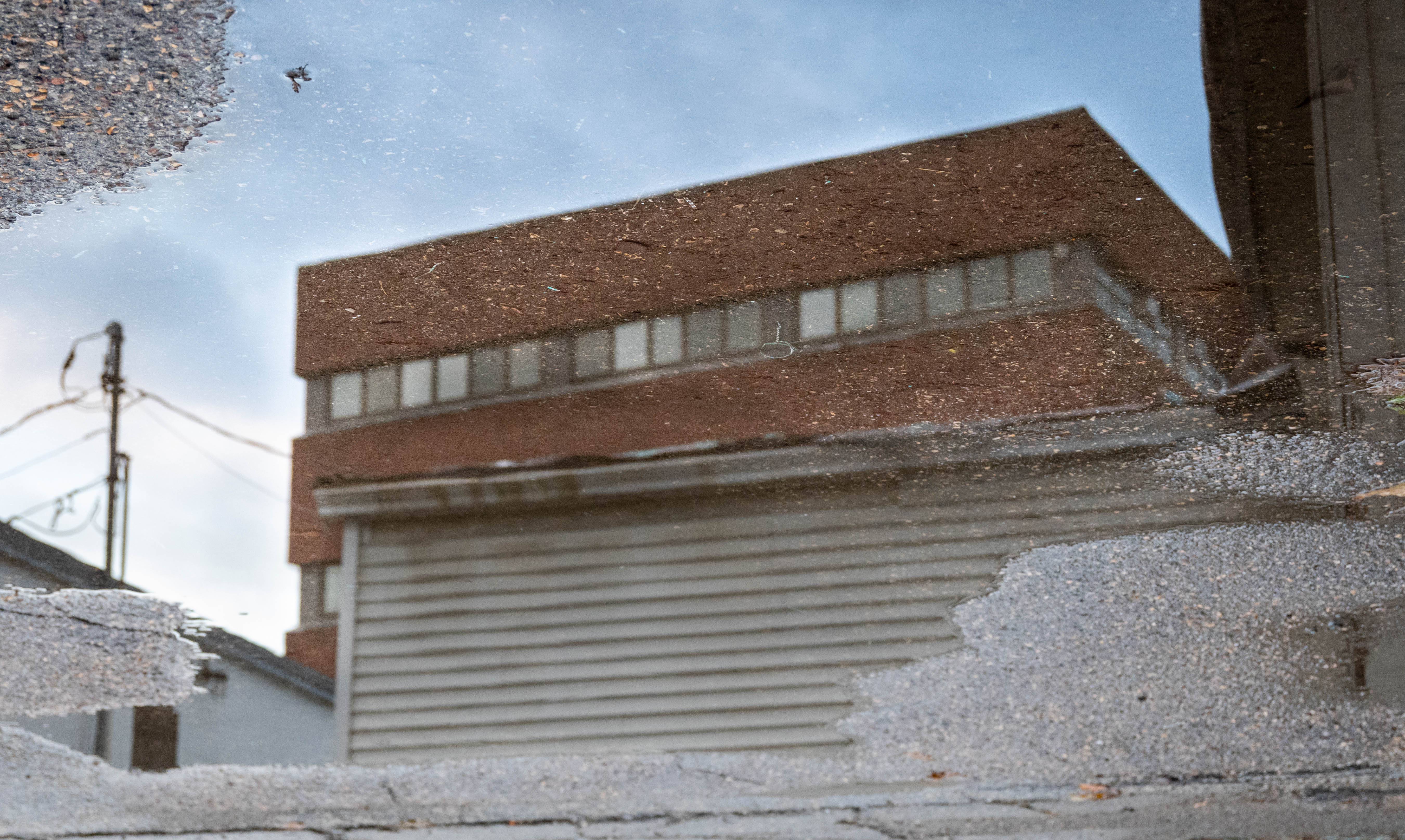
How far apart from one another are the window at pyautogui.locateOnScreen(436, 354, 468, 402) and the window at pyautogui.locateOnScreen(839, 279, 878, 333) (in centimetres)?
178

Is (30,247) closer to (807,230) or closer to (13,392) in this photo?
(13,392)

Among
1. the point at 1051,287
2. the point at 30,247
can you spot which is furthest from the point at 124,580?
the point at 1051,287

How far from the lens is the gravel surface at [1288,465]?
124 inches

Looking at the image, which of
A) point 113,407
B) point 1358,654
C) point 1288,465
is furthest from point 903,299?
point 113,407

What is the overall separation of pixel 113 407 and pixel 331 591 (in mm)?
1346

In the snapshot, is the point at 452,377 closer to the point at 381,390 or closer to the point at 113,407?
the point at 381,390

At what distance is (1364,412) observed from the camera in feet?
10.8

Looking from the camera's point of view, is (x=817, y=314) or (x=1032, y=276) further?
(x=1032, y=276)

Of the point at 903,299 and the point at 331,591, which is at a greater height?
the point at 903,299

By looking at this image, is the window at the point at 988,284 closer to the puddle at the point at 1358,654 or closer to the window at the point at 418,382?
the puddle at the point at 1358,654

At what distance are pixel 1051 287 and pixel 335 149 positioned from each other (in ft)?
10.9

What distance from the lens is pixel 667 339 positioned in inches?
158

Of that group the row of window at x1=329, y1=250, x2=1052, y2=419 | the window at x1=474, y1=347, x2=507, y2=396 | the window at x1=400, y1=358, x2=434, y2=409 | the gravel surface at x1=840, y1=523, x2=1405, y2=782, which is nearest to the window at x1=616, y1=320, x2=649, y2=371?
the row of window at x1=329, y1=250, x2=1052, y2=419

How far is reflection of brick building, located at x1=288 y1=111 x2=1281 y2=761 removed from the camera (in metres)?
3.65
